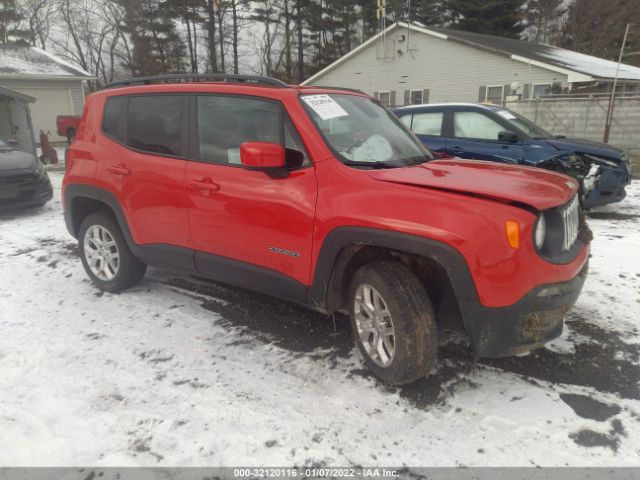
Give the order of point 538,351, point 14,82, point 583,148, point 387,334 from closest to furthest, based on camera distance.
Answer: point 387,334 < point 538,351 < point 583,148 < point 14,82

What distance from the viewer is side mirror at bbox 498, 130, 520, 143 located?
6.70 metres

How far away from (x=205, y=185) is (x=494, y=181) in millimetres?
2005

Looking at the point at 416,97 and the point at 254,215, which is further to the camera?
the point at 416,97

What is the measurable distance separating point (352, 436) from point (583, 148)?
6.23 metres

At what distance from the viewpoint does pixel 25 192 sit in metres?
7.55

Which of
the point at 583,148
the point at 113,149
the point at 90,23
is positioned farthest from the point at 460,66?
the point at 90,23

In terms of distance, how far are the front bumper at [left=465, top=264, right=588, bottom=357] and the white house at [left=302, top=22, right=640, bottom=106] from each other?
18079 mm

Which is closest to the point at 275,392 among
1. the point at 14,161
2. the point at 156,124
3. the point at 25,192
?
the point at 156,124

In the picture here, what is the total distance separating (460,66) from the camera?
72.9 ft

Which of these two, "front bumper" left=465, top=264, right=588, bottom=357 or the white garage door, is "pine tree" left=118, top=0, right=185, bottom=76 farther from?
"front bumper" left=465, top=264, right=588, bottom=357

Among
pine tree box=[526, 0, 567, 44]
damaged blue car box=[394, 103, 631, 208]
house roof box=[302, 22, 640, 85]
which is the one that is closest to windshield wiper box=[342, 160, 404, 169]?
damaged blue car box=[394, 103, 631, 208]

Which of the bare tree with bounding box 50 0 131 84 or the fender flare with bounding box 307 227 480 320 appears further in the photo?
the bare tree with bounding box 50 0 131 84

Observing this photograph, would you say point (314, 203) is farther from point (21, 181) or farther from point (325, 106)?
point (21, 181)

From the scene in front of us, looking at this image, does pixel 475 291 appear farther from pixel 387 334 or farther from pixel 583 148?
pixel 583 148
